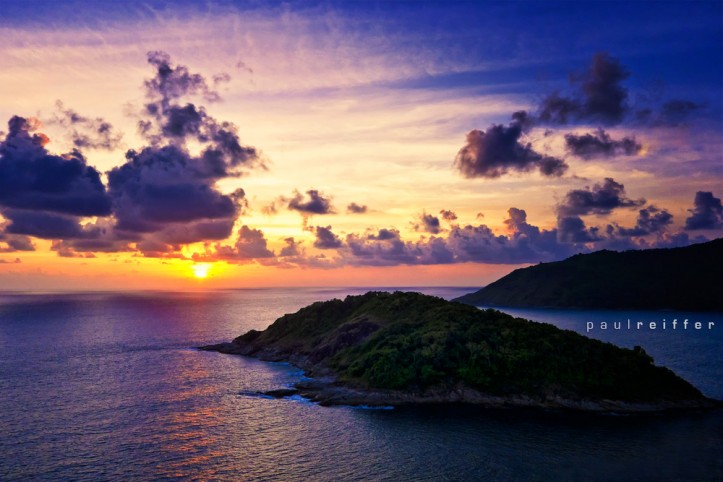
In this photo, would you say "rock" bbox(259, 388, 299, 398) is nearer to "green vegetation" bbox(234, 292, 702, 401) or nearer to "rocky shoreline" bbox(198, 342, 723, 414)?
"rocky shoreline" bbox(198, 342, 723, 414)

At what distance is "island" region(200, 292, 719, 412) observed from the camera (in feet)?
327

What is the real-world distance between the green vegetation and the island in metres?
0.20

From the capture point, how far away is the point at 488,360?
4264 inches

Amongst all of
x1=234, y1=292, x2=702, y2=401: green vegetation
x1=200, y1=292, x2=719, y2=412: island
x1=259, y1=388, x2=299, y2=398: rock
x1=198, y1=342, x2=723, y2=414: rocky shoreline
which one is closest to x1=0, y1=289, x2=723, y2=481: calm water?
x1=259, y1=388, x2=299, y2=398: rock

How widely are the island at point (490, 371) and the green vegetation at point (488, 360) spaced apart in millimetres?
201

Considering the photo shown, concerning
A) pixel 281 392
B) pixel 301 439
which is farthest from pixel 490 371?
pixel 301 439

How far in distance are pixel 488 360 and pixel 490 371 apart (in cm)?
242

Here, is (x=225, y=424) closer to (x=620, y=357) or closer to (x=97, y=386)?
(x=97, y=386)

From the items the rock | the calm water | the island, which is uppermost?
the island

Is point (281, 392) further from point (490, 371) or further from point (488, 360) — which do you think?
point (488, 360)

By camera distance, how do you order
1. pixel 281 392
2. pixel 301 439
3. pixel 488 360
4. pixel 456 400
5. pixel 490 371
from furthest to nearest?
pixel 281 392 < pixel 488 360 < pixel 490 371 < pixel 456 400 < pixel 301 439

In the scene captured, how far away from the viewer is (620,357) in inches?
4188

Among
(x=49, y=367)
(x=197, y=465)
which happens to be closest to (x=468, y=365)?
(x=197, y=465)

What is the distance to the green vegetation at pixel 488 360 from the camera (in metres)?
102
